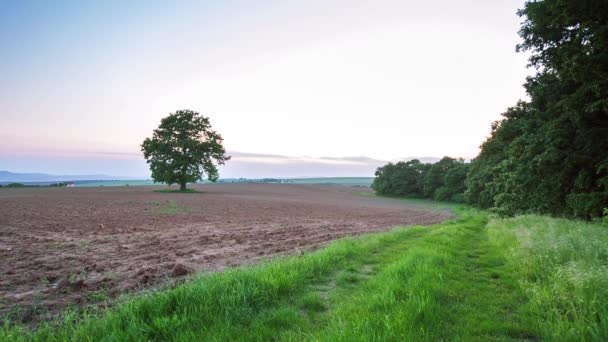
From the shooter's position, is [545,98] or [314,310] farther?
[545,98]

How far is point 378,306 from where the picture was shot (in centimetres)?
531

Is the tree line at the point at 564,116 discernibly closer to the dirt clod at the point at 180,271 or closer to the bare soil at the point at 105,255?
the bare soil at the point at 105,255

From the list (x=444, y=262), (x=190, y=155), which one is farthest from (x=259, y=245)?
(x=190, y=155)

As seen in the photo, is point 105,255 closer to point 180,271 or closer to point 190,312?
point 180,271

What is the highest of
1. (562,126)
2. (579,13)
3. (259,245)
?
(579,13)

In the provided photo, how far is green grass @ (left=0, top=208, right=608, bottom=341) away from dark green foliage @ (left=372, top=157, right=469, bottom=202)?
7261 cm

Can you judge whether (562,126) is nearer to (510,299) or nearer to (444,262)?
(444,262)

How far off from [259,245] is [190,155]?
52130mm

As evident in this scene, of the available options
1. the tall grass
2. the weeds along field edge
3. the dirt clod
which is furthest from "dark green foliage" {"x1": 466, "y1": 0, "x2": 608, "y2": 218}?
the dirt clod

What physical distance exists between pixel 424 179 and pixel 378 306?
299 ft

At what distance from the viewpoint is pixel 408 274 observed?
7223 millimetres

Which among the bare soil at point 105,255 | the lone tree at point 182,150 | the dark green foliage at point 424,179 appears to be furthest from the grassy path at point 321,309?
the dark green foliage at point 424,179

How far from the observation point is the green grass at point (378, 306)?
4.34 m

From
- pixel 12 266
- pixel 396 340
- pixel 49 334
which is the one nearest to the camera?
pixel 396 340
